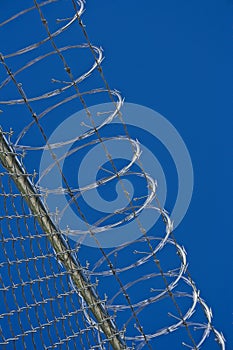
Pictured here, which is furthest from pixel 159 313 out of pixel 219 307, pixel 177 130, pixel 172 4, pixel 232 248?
pixel 172 4

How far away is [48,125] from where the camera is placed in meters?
2.35

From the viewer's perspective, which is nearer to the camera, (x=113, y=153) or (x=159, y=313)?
(x=113, y=153)

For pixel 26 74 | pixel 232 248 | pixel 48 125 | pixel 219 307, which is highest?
pixel 26 74

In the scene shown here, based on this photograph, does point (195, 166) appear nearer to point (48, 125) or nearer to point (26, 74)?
point (48, 125)

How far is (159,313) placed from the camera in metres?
2.37

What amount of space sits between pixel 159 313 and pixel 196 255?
0.88 ft

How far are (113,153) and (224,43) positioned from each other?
1.98ft

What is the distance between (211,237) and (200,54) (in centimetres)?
69

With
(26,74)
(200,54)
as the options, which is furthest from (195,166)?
(26,74)

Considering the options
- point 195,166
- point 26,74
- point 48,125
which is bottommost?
point 195,166

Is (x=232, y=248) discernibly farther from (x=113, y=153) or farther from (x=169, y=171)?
(x=113, y=153)

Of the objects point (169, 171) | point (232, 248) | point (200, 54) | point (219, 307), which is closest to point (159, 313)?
point (219, 307)

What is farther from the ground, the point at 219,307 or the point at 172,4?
the point at 172,4

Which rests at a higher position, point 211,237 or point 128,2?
point 128,2
